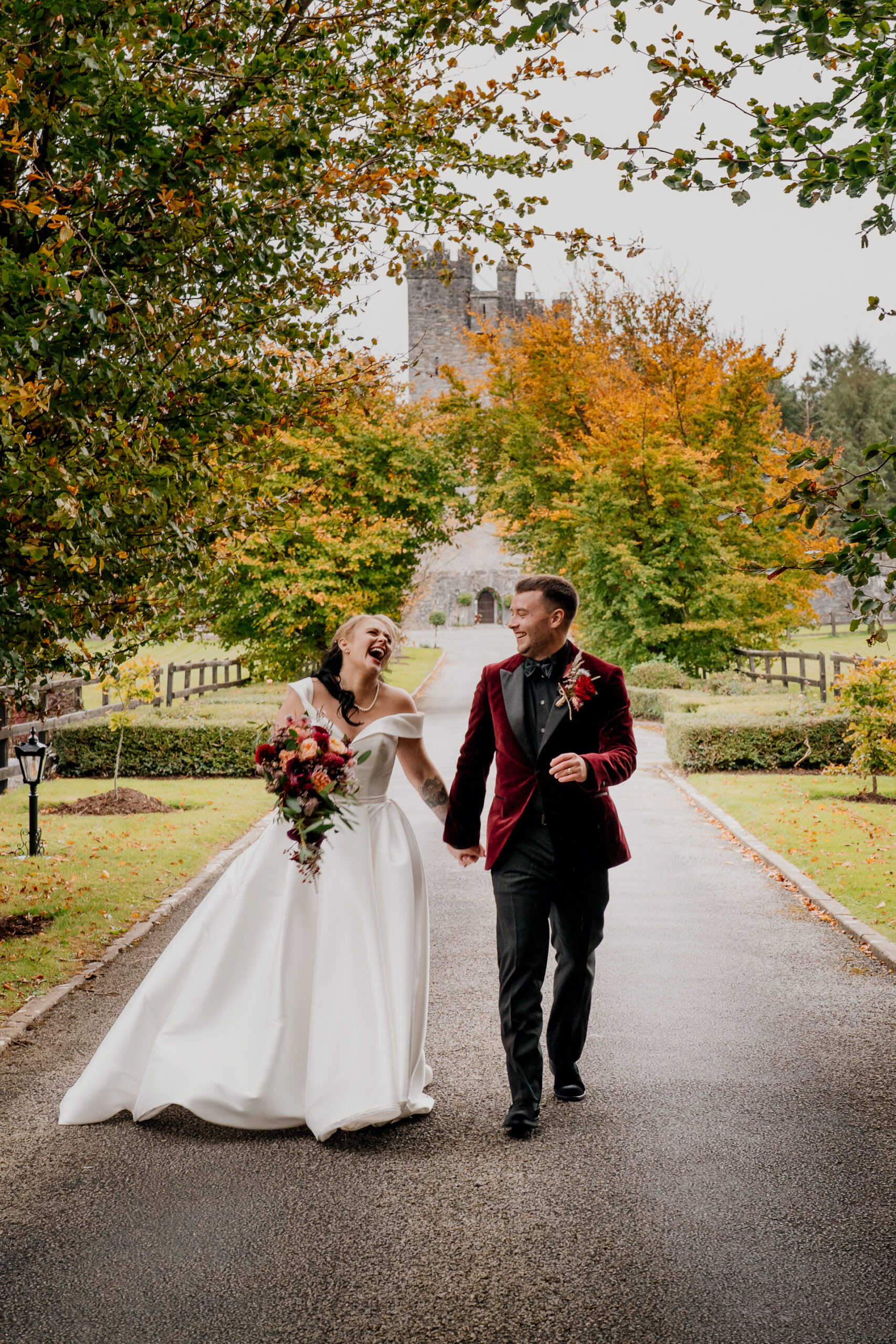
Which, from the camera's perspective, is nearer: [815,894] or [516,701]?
[516,701]

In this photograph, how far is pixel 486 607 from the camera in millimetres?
87875

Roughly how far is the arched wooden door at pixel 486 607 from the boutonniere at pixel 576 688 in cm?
8209

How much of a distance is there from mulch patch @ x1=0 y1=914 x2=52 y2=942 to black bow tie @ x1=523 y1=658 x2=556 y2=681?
15.4ft

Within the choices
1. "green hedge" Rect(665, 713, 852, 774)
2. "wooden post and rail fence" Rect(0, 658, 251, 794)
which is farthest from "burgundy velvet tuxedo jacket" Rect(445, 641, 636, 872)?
"green hedge" Rect(665, 713, 852, 774)

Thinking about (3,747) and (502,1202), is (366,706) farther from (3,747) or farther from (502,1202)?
(3,747)

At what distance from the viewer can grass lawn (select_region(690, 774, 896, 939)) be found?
9.15 meters

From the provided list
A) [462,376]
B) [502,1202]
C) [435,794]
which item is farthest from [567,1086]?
[462,376]

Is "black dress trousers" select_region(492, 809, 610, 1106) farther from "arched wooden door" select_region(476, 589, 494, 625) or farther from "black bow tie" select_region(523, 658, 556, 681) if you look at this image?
"arched wooden door" select_region(476, 589, 494, 625)

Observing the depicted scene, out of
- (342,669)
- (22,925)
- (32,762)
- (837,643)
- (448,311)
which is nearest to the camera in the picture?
(342,669)

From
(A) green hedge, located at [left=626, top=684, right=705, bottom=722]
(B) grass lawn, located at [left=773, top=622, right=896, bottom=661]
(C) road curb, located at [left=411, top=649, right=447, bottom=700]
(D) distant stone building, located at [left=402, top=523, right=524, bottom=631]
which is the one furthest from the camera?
(D) distant stone building, located at [left=402, top=523, right=524, bottom=631]

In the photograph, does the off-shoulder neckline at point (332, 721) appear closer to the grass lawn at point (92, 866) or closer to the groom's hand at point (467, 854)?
the groom's hand at point (467, 854)

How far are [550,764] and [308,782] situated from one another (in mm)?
990

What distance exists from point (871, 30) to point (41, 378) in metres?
4.15

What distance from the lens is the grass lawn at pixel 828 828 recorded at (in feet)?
30.0
